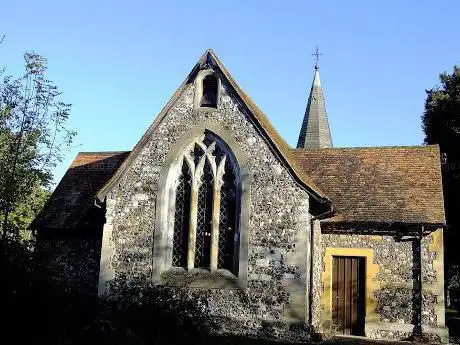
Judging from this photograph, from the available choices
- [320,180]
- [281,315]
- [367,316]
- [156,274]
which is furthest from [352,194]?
[156,274]

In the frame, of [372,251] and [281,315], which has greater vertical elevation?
[372,251]

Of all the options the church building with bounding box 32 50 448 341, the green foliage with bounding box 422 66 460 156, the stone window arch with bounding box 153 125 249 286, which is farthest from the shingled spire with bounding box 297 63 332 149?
the stone window arch with bounding box 153 125 249 286

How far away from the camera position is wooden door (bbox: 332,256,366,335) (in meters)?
16.4

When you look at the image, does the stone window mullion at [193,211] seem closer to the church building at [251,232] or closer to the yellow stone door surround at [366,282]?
the church building at [251,232]

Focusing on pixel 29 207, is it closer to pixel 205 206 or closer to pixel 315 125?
pixel 315 125

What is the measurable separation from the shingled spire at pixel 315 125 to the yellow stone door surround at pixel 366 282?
40.3 feet

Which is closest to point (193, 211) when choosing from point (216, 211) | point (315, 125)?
point (216, 211)

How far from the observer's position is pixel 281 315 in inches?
542

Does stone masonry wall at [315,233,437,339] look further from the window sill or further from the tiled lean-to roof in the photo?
the window sill

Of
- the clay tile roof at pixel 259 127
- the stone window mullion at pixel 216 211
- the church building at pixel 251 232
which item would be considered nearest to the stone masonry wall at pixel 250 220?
the church building at pixel 251 232

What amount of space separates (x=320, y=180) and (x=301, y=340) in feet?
20.7

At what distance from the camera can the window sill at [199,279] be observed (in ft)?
46.7

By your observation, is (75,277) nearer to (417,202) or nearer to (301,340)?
(301,340)

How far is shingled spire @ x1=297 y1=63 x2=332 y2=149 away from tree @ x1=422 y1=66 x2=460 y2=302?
598 cm
